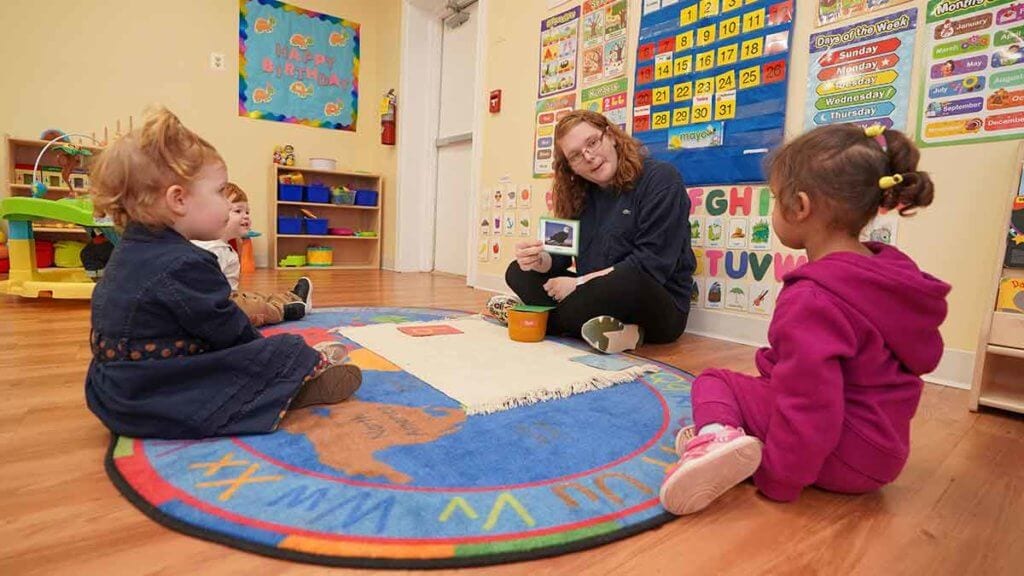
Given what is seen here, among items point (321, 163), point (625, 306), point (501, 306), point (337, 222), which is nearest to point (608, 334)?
point (625, 306)

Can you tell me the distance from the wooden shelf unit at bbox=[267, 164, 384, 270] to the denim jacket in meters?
3.23

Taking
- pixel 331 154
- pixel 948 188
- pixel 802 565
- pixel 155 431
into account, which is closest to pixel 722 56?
pixel 948 188

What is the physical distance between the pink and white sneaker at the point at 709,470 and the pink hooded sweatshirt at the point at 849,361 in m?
0.05

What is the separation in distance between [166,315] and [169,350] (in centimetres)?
6

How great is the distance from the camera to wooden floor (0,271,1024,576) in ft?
1.96

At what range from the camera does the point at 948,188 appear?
56.2 inches

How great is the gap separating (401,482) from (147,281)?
0.50 meters

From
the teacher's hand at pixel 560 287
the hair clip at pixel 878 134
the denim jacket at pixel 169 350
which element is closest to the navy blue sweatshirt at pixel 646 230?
the teacher's hand at pixel 560 287

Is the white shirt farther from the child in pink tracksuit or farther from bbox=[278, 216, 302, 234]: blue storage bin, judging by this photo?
bbox=[278, 216, 302, 234]: blue storage bin

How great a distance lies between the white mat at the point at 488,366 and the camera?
1146 mm

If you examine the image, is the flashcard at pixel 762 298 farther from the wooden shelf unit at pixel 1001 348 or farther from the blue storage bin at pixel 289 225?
the blue storage bin at pixel 289 225

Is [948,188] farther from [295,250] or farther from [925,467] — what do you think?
[295,250]

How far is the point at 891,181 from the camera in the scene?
71cm

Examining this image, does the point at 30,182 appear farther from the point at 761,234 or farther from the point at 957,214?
the point at 957,214
